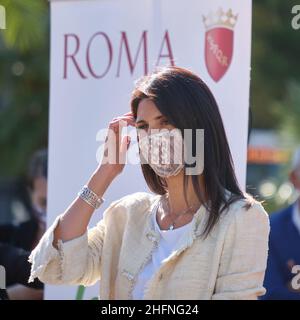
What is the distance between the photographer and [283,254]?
452 cm

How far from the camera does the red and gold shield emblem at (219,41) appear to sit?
3486 millimetres

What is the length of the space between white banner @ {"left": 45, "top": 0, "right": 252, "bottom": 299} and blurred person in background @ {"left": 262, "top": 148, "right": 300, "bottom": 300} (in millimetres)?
1014

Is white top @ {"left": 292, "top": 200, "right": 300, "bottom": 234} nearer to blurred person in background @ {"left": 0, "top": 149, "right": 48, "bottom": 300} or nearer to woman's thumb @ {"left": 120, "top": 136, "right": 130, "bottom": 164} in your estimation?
blurred person in background @ {"left": 0, "top": 149, "right": 48, "bottom": 300}

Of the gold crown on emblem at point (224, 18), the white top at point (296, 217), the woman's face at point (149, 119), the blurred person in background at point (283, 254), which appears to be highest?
the gold crown on emblem at point (224, 18)

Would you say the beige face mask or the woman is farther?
the beige face mask

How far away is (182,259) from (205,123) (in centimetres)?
40

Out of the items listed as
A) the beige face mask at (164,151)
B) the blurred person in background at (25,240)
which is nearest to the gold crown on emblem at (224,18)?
the beige face mask at (164,151)

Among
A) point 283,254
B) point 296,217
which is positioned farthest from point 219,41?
point 296,217

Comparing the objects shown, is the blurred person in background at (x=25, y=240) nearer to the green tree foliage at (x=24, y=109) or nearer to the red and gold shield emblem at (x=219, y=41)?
the red and gold shield emblem at (x=219, y=41)

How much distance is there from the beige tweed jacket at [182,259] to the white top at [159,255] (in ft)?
0.05

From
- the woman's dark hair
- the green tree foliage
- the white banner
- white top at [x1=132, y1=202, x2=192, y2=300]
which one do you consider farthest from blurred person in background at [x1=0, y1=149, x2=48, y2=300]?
the green tree foliage

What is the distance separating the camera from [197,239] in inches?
104

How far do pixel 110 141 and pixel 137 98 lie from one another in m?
0.24

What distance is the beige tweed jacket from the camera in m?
2.59
